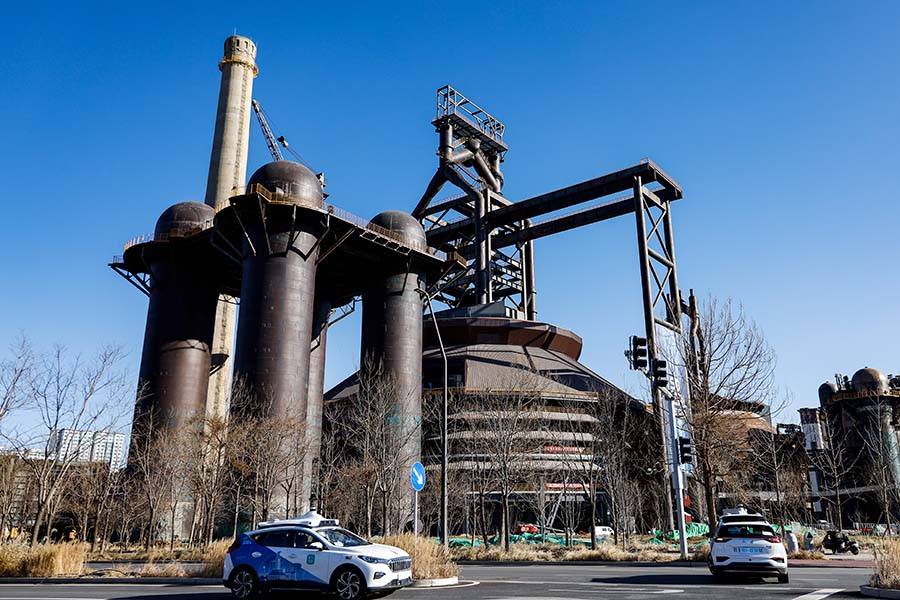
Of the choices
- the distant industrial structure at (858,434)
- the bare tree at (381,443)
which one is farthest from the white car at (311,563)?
the distant industrial structure at (858,434)

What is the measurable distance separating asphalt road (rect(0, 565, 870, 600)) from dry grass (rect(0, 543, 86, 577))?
5.03 feet

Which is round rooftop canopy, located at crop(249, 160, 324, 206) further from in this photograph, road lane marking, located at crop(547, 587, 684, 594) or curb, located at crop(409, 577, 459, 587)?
road lane marking, located at crop(547, 587, 684, 594)

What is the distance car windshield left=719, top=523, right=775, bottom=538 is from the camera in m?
19.4

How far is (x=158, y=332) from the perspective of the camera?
200ft

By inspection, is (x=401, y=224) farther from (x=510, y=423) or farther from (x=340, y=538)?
(x=340, y=538)

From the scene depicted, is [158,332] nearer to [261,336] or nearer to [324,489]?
[261,336]

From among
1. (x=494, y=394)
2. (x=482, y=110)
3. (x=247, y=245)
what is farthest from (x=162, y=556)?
(x=482, y=110)

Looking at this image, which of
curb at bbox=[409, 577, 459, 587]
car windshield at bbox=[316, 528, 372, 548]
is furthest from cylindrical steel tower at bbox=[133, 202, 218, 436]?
car windshield at bbox=[316, 528, 372, 548]

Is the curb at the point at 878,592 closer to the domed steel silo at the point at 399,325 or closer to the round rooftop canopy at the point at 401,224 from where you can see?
the domed steel silo at the point at 399,325

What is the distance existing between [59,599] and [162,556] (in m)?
20.5

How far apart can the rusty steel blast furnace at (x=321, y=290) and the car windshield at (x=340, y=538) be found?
24.0m

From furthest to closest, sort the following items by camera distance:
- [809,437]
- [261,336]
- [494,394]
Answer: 1. [809,437]
2. [494,394]
3. [261,336]

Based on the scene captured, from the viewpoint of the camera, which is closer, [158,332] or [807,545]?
[807,545]

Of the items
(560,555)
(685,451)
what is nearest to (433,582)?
(685,451)
